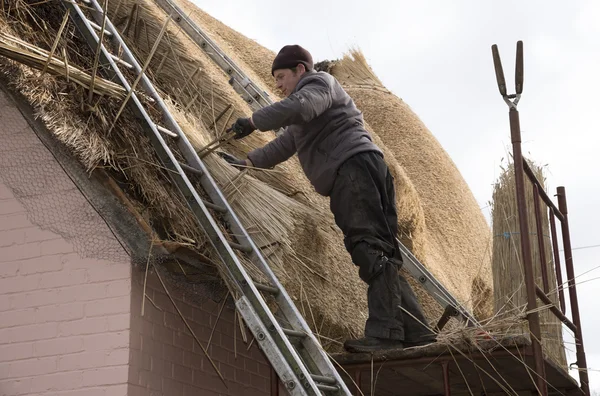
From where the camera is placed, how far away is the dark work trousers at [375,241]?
187 inches

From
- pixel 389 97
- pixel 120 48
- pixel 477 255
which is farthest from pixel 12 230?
pixel 389 97

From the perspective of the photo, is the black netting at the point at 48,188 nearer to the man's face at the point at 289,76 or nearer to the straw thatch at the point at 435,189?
the man's face at the point at 289,76

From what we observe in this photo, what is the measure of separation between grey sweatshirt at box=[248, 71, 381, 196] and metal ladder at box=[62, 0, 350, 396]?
0.50 m

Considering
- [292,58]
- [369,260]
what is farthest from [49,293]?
[292,58]

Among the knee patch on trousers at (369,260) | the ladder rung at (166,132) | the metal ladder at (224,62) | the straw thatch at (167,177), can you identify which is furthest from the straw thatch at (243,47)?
the knee patch on trousers at (369,260)

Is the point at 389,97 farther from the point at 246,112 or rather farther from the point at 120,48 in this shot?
the point at 120,48

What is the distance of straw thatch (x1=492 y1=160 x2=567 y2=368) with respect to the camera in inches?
203

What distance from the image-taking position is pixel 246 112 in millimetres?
6391

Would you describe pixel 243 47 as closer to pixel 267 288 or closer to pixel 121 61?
pixel 121 61

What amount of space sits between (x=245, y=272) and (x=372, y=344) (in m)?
0.75

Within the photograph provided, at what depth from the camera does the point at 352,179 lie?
16.3 ft

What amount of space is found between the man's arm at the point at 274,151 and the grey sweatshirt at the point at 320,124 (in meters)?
0.16

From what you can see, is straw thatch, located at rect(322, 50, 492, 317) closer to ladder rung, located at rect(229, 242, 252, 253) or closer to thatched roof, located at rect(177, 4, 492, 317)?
thatched roof, located at rect(177, 4, 492, 317)

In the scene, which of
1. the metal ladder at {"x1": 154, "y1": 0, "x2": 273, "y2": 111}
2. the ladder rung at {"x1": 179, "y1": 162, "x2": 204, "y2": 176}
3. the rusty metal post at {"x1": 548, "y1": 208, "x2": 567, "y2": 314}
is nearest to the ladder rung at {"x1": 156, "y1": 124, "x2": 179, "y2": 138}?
the ladder rung at {"x1": 179, "y1": 162, "x2": 204, "y2": 176}
